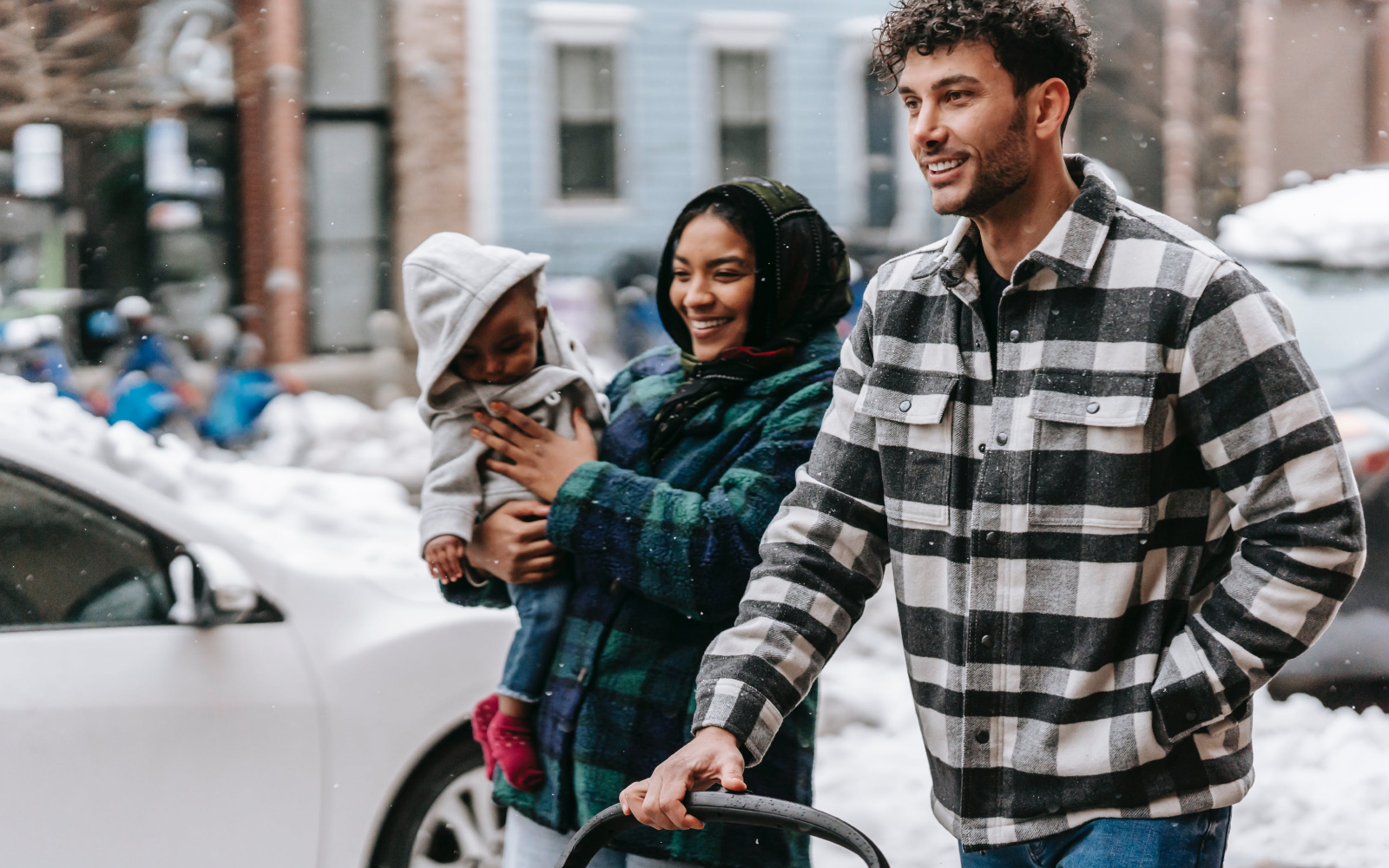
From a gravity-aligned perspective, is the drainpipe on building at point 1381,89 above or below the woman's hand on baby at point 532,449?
above

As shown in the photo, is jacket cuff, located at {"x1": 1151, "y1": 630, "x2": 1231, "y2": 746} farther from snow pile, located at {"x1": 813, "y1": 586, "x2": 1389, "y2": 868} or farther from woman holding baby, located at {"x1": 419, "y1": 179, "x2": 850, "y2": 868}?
snow pile, located at {"x1": 813, "y1": 586, "x2": 1389, "y2": 868}

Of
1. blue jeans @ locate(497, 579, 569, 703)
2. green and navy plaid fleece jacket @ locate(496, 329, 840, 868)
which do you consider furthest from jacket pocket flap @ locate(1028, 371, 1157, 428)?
blue jeans @ locate(497, 579, 569, 703)

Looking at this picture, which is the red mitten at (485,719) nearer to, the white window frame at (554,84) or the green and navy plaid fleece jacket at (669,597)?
the green and navy plaid fleece jacket at (669,597)

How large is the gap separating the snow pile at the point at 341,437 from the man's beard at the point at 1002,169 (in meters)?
5.58

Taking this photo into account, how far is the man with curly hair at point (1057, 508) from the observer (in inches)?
65.6

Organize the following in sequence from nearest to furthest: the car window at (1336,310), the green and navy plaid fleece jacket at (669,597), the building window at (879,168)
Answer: the green and navy plaid fleece jacket at (669,597)
the car window at (1336,310)
the building window at (879,168)

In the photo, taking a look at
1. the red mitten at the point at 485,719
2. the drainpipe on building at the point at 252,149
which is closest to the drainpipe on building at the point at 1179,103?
the drainpipe on building at the point at 252,149

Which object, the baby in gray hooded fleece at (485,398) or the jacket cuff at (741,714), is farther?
the baby in gray hooded fleece at (485,398)

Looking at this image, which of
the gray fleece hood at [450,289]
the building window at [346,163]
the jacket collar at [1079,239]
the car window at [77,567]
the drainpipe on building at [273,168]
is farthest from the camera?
the building window at [346,163]

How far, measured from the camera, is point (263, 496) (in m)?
4.89

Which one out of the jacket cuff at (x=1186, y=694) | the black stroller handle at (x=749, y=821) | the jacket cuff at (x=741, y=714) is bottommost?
the black stroller handle at (x=749, y=821)

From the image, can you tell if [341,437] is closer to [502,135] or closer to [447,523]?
[502,135]

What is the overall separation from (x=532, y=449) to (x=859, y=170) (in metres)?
8.74

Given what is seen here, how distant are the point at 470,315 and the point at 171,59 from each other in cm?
674
